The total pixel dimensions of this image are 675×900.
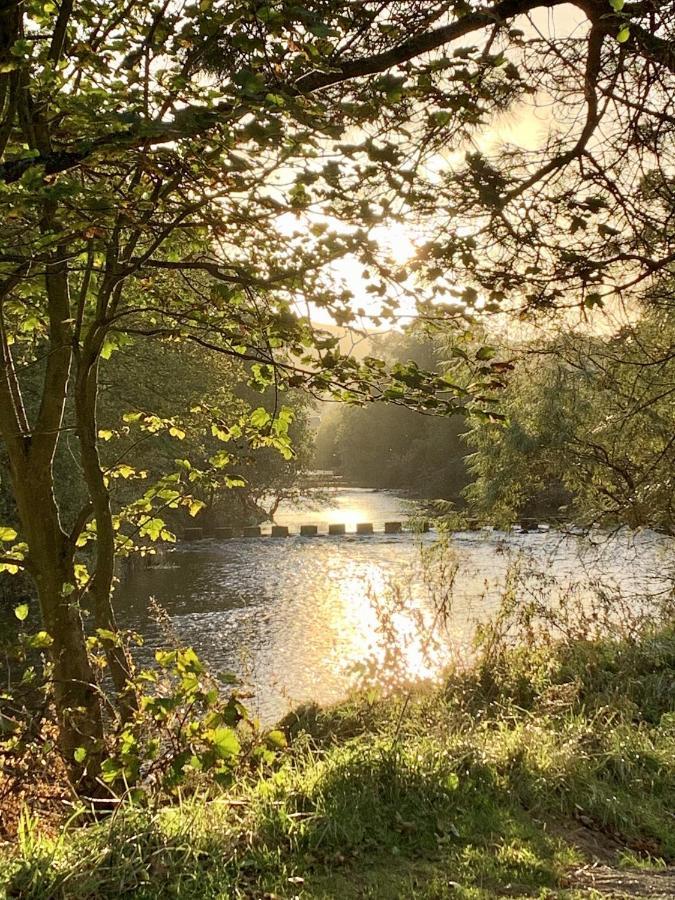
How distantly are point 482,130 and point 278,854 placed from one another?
4.33 m

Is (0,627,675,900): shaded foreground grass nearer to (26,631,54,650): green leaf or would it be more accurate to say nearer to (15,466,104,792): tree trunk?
(15,466,104,792): tree trunk

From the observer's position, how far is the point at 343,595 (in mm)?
17594

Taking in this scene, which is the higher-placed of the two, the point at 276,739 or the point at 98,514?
the point at 98,514

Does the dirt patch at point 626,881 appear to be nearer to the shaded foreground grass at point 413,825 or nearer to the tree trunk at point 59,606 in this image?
the shaded foreground grass at point 413,825

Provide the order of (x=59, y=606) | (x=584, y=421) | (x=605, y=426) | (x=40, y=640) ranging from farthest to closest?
(x=584, y=421), (x=605, y=426), (x=59, y=606), (x=40, y=640)

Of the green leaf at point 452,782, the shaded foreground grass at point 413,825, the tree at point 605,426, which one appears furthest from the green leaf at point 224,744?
the tree at point 605,426

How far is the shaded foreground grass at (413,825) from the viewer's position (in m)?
3.17

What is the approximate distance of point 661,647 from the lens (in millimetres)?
8336

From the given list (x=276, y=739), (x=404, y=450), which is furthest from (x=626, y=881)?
(x=404, y=450)

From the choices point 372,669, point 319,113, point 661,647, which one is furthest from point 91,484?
point 661,647

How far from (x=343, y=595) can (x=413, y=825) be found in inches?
536

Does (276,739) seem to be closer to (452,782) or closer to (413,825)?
(413,825)

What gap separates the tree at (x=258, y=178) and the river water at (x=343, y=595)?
2725 mm

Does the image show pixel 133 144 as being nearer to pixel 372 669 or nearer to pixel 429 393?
pixel 429 393
